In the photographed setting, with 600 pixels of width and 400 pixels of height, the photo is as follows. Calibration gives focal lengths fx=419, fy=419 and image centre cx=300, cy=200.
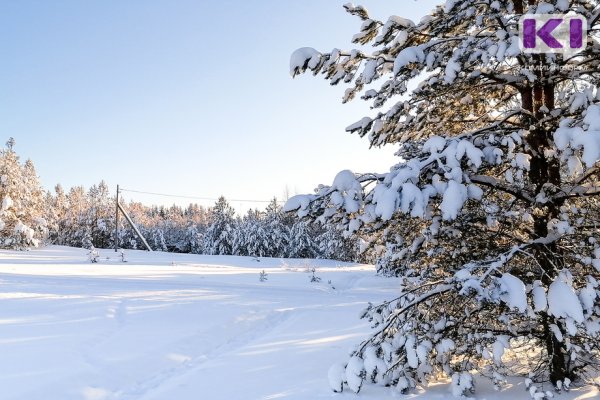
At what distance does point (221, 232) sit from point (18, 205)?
21.9m

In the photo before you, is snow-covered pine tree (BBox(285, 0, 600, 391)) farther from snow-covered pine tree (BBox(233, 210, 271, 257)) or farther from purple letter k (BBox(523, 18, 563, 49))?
snow-covered pine tree (BBox(233, 210, 271, 257))

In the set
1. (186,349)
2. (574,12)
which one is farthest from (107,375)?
(574,12)

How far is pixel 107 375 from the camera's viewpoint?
479cm

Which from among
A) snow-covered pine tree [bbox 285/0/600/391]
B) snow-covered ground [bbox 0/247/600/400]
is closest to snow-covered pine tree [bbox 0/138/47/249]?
snow-covered ground [bbox 0/247/600/400]

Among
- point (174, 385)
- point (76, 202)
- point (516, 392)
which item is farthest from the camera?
point (76, 202)

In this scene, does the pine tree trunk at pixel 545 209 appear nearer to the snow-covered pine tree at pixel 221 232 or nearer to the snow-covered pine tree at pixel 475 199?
the snow-covered pine tree at pixel 475 199

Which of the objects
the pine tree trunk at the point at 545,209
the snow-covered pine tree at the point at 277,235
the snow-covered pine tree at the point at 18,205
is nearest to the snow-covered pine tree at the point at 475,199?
the pine tree trunk at the point at 545,209

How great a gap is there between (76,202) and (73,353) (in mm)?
71055

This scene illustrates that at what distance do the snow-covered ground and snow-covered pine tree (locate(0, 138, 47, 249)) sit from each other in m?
21.1

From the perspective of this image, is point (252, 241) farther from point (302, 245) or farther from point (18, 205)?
point (18, 205)

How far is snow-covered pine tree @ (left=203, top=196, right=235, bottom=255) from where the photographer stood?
49.2 m

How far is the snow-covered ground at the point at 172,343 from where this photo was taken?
438cm

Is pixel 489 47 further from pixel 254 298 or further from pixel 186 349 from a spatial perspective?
pixel 254 298

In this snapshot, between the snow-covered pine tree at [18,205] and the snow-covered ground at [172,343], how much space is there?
21137mm
